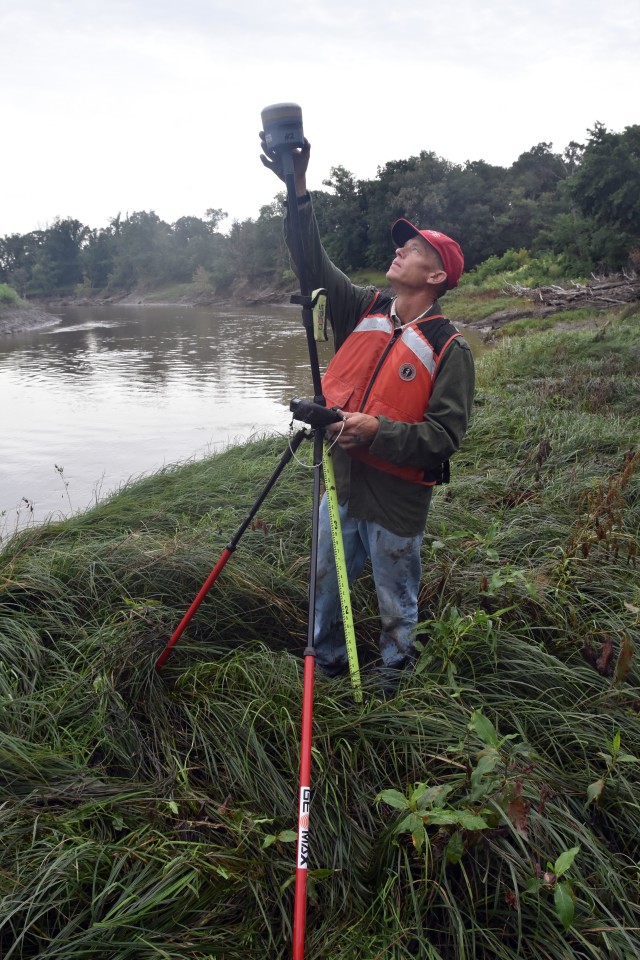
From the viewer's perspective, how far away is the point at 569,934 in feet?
5.70

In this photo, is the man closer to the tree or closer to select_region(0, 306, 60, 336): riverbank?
the tree

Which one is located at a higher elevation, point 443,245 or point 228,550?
point 443,245

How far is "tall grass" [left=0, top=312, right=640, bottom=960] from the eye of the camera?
5.80 ft

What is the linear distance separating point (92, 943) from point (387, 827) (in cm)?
89

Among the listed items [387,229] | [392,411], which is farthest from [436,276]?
[387,229]

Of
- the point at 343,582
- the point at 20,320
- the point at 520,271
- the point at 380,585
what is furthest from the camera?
the point at 20,320

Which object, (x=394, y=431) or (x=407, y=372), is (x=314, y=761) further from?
(x=407, y=372)

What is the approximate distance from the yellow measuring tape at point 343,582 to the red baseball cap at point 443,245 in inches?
36.9

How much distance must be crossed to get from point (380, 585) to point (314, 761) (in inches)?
33.1

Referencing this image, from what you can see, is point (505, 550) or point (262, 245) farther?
point (262, 245)

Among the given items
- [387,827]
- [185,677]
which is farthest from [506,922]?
[185,677]

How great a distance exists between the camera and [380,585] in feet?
9.23

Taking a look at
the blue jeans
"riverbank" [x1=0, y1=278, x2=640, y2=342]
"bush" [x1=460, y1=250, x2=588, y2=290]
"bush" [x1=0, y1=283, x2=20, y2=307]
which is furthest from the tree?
"bush" [x1=0, y1=283, x2=20, y2=307]

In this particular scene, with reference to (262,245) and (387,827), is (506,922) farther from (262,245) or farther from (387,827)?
(262,245)
